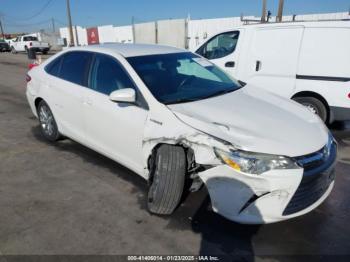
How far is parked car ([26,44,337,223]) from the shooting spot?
237cm

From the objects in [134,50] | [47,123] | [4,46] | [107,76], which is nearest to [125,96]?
[107,76]

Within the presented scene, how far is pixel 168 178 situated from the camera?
2.71 m

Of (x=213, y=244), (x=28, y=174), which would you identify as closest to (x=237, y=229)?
(x=213, y=244)

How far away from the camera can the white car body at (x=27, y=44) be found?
29.7m

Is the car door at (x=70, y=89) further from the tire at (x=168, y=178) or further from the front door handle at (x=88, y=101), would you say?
the tire at (x=168, y=178)

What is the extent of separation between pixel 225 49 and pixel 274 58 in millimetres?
1216

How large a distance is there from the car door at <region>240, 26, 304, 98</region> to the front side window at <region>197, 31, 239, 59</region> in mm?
464

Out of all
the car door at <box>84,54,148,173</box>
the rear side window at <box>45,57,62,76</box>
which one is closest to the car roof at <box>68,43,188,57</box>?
the car door at <box>84,54,148,173</box>

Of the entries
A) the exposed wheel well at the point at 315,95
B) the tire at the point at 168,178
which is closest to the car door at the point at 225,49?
the exposed wheel well at the point at 315,95

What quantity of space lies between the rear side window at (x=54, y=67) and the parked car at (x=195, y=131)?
24 cm

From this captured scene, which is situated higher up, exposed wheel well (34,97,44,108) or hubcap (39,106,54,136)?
exposed wheel well (34,97,44,108)

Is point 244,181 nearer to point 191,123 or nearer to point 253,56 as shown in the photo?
point 191,123

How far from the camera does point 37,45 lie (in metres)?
30.0

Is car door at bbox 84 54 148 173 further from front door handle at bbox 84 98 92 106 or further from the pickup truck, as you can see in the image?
the pickup truck
